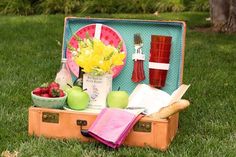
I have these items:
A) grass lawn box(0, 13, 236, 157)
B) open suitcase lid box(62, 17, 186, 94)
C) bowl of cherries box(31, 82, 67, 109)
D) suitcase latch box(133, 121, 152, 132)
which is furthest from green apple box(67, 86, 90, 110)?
open suitcase lid box(62, 17, 186, 94)

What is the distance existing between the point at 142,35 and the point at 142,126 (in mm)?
871

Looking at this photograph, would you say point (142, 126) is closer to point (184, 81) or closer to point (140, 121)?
point (140, 121)

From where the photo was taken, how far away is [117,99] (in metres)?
3.32

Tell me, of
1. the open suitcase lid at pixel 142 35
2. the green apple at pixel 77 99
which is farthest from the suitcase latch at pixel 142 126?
the open suitcase lid at pixel 142 35

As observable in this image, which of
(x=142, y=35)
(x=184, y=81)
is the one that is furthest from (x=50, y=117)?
(x=184, y=81)

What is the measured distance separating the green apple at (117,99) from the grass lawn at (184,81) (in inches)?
12.0

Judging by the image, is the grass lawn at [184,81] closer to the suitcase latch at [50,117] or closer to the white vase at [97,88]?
the suitcase latch at [50,117]

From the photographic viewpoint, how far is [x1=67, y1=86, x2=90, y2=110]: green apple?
3.29m

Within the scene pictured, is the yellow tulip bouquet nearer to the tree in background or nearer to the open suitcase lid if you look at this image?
the open suitcase lid

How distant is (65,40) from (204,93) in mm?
1285

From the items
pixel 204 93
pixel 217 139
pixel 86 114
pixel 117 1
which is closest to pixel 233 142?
pixel 217 139

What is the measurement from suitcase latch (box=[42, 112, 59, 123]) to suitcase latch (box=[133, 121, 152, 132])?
47 cm

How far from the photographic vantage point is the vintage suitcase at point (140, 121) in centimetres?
313

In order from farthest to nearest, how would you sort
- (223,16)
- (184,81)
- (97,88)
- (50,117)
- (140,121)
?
(223,16) < (184,81) < (97,88) < (50,117) < (140,121)
